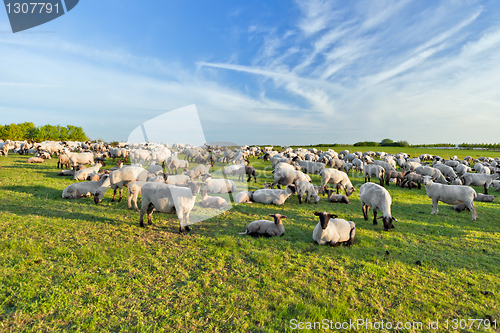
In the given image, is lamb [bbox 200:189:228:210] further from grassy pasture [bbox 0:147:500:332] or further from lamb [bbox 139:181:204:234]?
lamb [bbox 139:181:204:234]

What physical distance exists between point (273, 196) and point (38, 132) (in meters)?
129

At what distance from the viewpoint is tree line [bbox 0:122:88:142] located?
83.6m

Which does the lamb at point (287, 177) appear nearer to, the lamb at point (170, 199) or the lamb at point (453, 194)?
the lamb at point (453, 194)

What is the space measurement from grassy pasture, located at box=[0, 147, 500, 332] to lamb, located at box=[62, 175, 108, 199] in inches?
76.1

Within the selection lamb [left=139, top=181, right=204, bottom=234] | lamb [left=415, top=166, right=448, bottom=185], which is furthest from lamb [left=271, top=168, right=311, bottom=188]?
lamb [left=415, top=166, right=448, bottom=185]

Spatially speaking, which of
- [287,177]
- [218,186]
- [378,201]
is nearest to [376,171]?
[287,177]

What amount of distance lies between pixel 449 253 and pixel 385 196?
2844 mm

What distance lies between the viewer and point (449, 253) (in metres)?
7.15

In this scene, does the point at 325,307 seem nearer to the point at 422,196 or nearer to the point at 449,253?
the point at 449,253

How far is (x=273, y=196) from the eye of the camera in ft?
41.0

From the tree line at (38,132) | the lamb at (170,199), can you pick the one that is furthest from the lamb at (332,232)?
the tree line at (38,132)

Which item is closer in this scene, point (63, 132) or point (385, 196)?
point (385, 196)

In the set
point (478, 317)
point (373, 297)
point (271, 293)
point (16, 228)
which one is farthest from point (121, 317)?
point (478, 317)

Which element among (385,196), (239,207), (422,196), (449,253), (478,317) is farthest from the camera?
(422,196)
